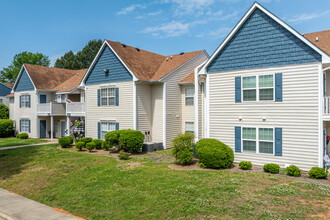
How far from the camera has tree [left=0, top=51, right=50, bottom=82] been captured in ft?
195

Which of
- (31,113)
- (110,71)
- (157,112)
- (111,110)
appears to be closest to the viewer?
(157,112)

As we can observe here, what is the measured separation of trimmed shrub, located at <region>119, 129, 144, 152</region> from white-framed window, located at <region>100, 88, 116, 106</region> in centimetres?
418

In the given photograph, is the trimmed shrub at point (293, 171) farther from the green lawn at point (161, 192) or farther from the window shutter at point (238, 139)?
the window shutter at point (238, 139)

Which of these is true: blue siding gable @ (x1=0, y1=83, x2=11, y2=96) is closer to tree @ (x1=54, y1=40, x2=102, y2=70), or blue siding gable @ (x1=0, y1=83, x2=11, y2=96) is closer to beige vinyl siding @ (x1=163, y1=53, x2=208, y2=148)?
tree @ (x1=54, y1=40, x2=102, y2=70)

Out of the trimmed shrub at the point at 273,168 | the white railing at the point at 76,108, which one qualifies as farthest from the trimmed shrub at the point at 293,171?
the white railing at the point at 76,108

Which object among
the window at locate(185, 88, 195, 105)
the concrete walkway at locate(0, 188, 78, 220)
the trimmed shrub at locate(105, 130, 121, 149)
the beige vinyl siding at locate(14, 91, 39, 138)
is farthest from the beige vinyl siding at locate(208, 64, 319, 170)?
the beige vinyl siding at locate(14, 91, 39, 138)

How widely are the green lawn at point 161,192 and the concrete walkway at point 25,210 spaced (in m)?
0.37

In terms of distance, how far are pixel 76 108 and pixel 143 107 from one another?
7.86m

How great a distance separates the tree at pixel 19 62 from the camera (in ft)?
195

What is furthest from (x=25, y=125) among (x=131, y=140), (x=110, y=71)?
(x=131, y=140)

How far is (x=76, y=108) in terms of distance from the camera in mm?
23594

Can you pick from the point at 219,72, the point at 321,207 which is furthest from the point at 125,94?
the point at 321,207

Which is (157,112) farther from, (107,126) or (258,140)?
(258,140)

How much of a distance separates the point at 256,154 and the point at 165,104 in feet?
27.2
